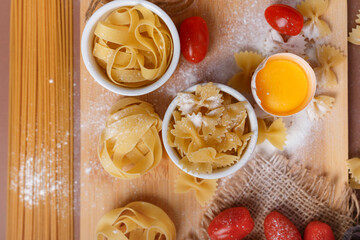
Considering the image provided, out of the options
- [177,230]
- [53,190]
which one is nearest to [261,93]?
[177,230]

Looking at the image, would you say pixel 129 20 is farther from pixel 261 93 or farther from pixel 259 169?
pixel 259 169

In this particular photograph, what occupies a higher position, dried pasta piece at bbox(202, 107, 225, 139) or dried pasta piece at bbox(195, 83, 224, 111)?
dried pasta piece at bbox(195, 83, 224, 111)

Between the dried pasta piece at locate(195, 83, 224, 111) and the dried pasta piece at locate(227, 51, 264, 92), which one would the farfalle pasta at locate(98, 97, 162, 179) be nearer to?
the dried pasta piece at locate(195, 83, 224, 111)

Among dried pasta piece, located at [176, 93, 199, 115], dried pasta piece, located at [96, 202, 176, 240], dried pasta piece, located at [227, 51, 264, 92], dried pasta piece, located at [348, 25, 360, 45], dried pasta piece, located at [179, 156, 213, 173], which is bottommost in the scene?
dried pasta piece, located at [96, 202, 176, 240]

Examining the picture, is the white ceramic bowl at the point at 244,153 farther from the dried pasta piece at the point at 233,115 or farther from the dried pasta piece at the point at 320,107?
the dried pasta piece at the point at 320,107

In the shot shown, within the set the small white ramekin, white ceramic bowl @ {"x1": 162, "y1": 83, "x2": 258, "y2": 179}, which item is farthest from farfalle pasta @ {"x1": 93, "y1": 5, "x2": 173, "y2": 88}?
the small white ramekin

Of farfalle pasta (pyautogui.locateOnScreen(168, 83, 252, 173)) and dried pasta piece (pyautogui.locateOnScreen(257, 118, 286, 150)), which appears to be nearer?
farfalle pasta (pyautogui.locateOnScreen(168, 83, 252, 173))

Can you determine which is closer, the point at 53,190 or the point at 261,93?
the point at 261,93

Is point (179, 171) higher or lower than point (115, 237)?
higher
